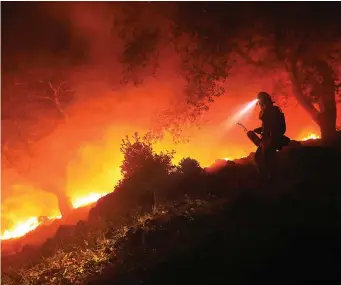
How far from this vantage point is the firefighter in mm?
11398

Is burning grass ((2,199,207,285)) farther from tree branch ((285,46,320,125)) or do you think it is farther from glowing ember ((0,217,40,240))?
glowing ember ((0,217,40,240))

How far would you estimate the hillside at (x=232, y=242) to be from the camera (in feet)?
21.3

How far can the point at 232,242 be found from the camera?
7.51 meters

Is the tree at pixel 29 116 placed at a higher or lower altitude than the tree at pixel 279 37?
higher

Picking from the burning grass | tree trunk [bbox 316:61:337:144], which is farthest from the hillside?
tree trunk [bbox 316:61:337:144]

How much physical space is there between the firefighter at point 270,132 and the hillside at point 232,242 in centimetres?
72

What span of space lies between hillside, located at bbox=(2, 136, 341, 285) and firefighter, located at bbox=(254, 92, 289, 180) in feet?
2.35

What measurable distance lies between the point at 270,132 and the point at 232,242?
4.98 metres

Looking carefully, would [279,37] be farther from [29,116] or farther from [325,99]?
[29,116]

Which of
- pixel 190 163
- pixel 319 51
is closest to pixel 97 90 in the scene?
pixel 190 163

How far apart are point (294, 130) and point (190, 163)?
17434mm

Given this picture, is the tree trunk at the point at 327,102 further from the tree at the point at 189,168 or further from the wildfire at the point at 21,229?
the wildfire at the point at 21,229

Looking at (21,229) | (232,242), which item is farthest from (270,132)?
(21,229)

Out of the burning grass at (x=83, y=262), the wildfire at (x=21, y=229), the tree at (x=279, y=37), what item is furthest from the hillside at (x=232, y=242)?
the wildfire at (x=21, y=229)
